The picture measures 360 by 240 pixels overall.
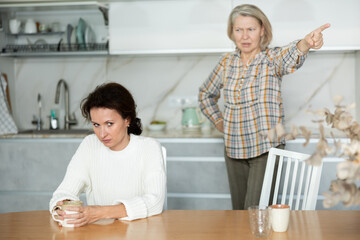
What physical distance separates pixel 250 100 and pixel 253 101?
2 centimetres

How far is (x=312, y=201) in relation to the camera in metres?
1.95

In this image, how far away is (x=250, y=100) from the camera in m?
2.72

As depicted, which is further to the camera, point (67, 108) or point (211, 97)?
point (67, 108)

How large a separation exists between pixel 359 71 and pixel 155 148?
2143mm

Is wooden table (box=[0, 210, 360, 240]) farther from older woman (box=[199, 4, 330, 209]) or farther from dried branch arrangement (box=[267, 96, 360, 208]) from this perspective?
older woman (box=[199, 4, 330, 209])

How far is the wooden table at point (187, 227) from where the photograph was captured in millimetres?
1500

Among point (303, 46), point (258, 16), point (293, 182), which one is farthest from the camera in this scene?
point (258, 16)

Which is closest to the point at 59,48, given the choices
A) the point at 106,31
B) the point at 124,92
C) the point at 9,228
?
the point at 106,31

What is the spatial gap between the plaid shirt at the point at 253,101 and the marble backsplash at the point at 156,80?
1085 mm

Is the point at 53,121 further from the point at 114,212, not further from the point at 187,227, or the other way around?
the point at 187,227

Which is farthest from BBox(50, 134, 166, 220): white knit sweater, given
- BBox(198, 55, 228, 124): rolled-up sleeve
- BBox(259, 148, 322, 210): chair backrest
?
BBox(198, 55, 228, 124): rolled-up sleeve

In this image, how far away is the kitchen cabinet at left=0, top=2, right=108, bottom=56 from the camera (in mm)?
3756

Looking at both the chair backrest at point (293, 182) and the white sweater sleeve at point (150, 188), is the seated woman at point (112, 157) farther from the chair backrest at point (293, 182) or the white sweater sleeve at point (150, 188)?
the chair backrest at point (293, 182)

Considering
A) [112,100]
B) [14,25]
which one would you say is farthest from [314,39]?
[14,25]
